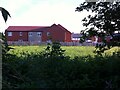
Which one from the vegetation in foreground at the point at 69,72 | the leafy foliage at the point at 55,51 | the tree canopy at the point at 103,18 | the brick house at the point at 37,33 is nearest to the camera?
the vegetation in foreground at the point at 69,72

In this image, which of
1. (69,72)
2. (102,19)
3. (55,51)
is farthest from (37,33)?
(69,72)

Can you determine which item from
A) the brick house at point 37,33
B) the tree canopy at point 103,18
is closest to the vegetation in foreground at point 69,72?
the tree canopy at point 103,18

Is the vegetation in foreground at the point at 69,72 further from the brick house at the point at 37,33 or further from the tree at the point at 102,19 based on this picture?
the brick house at the point at 37,33

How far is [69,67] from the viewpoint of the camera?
300 inches

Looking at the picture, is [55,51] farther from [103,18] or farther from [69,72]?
[103,18]

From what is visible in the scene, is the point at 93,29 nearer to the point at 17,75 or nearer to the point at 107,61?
the point at 107,61

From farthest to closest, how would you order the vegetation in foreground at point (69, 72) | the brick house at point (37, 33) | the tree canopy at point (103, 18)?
the brick house at point (37, 33) → the tree canopy at point (103, 18) → the vegetation in foreground at point (69, 72)

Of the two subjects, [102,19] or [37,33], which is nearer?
[102,19]

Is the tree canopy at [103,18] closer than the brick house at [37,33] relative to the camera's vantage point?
Yes

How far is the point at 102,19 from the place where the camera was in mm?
12133

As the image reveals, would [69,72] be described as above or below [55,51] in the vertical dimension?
below

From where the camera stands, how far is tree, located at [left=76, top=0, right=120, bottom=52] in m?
11.4

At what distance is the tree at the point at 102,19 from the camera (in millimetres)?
11398

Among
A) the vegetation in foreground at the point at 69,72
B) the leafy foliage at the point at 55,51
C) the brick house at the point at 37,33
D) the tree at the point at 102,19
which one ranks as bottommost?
the vegetation in foreground at the point at 69,72
